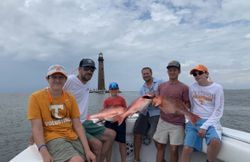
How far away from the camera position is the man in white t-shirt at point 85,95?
4.07 m

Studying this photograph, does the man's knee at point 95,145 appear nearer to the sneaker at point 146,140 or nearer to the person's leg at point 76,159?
the person's leg at point 76,159

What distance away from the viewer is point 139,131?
5.09 metres

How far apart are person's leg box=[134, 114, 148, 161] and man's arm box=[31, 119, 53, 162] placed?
2338 millimetres

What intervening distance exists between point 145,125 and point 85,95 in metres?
1.46

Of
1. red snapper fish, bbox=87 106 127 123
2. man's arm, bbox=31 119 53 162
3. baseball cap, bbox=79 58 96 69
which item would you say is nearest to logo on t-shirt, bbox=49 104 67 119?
man's arm, bbox=31 119 53 162

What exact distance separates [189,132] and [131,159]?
1.80 m

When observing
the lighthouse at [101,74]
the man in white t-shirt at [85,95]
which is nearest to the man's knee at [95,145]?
the man in white t-shirt at [85,95]

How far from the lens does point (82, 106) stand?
417 centimetres

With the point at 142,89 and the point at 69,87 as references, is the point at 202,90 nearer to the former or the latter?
the point at 142,89

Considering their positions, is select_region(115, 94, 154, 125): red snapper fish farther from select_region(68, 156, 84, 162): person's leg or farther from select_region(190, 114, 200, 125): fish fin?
select_region(68, 156, 84, 162): person's leg

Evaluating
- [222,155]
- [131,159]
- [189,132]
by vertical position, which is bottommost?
[131,159]

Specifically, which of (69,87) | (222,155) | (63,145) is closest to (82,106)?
(69,87)

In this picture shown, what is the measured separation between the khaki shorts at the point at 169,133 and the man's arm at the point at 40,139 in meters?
2.09

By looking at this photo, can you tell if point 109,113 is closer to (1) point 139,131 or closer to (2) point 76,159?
(1) point 139,131
